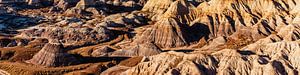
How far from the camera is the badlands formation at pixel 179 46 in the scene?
120 m

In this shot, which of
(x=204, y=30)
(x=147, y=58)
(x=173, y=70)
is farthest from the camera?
(x=204, y=30)

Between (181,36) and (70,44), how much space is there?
125ft

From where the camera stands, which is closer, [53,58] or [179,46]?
[53,58]

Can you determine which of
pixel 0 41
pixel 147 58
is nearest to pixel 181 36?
pixel 147 58

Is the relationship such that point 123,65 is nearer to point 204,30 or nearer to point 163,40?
point 163,40

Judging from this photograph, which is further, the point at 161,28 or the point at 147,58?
the point at 161,28

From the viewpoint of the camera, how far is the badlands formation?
120 metres

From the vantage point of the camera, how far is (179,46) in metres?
174

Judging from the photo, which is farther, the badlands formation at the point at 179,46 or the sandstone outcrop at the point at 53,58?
the sandstone outcrop at the point at 53,58

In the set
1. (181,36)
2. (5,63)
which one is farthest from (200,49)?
(5,63)

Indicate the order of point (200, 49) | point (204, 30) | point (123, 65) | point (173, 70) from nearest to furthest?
1. point (173, 70)
2. point (123, 65)
3. point (200, 49)
4. point (204, 30)

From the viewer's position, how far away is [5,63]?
482 ft

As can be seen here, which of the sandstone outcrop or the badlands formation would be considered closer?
the badlands formation

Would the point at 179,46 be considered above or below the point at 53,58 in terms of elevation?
below
